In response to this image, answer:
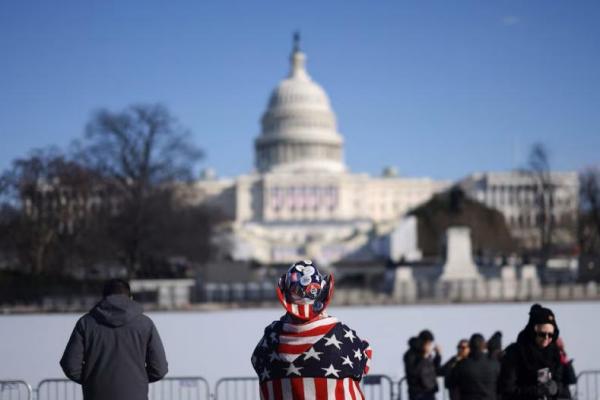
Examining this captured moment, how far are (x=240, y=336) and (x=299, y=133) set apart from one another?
315ft

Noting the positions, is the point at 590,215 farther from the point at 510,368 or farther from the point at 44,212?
the point at 510,368

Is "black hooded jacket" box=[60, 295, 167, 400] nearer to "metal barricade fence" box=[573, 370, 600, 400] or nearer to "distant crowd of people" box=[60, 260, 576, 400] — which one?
"distant crowd of people" box=[60, 260, 576, 400]

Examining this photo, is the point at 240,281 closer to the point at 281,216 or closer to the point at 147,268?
the point at 147,268

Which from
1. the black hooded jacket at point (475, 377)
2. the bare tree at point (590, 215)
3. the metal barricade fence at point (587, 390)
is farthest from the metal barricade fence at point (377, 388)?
the bare tree at point (590, 215)

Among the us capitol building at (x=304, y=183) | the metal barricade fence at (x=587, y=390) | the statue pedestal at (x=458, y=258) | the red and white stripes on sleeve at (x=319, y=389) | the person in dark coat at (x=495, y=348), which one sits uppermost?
the us capitol building at (x=304, y=183)

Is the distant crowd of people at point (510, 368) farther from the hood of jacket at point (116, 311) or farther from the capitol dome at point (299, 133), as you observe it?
the capitol dome at point (299, 133)

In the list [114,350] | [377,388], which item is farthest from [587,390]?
[114,350]

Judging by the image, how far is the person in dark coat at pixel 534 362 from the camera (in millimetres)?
5492

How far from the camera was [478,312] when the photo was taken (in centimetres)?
2584

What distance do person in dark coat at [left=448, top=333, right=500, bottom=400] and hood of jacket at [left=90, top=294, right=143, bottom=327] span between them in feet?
8.62

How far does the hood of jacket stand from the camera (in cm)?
563

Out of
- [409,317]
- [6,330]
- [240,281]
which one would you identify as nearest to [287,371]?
[6,330]

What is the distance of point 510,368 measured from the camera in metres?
5.70

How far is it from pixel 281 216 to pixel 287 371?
361 ft
